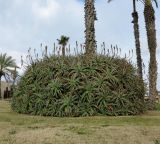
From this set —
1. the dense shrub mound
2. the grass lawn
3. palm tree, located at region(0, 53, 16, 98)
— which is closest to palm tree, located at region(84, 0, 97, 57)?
the dense shrub mound

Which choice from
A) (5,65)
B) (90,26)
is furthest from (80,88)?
(5,65)

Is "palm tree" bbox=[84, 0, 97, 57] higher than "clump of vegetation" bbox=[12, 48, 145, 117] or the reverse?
higher

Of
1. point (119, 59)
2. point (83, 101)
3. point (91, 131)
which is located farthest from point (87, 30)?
point (91, 131)

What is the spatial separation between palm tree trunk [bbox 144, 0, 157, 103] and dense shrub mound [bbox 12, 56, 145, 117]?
6.66 meters

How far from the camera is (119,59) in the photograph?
2036 centimetres

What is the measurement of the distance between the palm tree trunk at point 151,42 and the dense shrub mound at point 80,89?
6659 mm

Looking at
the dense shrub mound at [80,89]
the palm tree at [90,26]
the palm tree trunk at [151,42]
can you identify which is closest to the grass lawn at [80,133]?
the dense shrub mound at [80,89]

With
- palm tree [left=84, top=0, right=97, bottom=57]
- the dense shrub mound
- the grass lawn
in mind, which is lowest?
the grass lawn

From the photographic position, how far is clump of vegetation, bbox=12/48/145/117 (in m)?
18.2

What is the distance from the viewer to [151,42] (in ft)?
91.3

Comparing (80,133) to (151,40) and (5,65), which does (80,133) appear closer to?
(151,40)

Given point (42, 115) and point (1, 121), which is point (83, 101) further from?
point (1, 121)

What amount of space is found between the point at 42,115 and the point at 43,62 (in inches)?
98.5

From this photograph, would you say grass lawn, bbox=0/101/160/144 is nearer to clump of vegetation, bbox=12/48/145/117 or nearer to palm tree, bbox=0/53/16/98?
clump of vegetation, bbox=12/48/145/117
